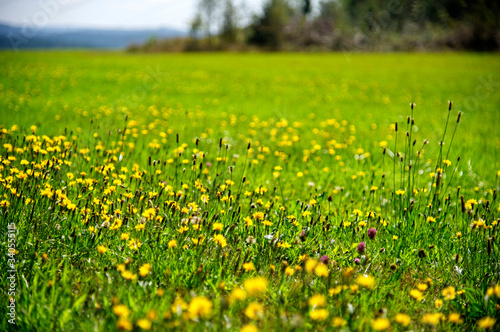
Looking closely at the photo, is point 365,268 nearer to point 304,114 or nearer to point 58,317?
point 58,317

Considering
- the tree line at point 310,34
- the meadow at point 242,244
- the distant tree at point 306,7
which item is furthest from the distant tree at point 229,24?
the meadow at point 242,244

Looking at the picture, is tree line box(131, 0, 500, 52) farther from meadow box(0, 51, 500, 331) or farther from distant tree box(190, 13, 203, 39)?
meadow box(0, 51, 500, 331)

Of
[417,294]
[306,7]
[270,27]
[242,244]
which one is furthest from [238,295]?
[306,7]

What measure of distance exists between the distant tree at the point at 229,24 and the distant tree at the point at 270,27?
20.7 feet

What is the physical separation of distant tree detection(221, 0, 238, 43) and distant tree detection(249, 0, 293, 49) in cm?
632

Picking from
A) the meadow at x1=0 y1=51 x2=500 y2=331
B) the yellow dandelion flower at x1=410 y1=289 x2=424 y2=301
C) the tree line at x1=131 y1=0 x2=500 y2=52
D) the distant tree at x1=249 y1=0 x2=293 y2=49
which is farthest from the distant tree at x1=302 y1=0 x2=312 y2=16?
the yellow dandelion flower at x1=410 y1=289 x2=424 y2=301

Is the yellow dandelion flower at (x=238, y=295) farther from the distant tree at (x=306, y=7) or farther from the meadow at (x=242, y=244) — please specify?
the distant tree at (x=306, y=7)

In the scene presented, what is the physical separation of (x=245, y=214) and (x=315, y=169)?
1.77 m

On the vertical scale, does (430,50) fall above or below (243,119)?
above

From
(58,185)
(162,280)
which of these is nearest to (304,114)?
(58,185)

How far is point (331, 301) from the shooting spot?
79.8 inches

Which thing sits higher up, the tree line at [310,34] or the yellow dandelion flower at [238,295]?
the tree line at [310,34]

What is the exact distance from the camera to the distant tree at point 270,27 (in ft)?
190

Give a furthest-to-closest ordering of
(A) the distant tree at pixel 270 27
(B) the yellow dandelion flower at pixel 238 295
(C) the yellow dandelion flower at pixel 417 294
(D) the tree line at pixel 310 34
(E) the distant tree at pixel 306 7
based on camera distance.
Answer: (E) the distant tree at pixel 306 7
(A) the distant tree at pixel 270 27
(D) the tree line at pixel 310 34
(C) the yellow dandelion flower at pixel 417 294
(B) the yellow dandelion flower at pixel 238 295
